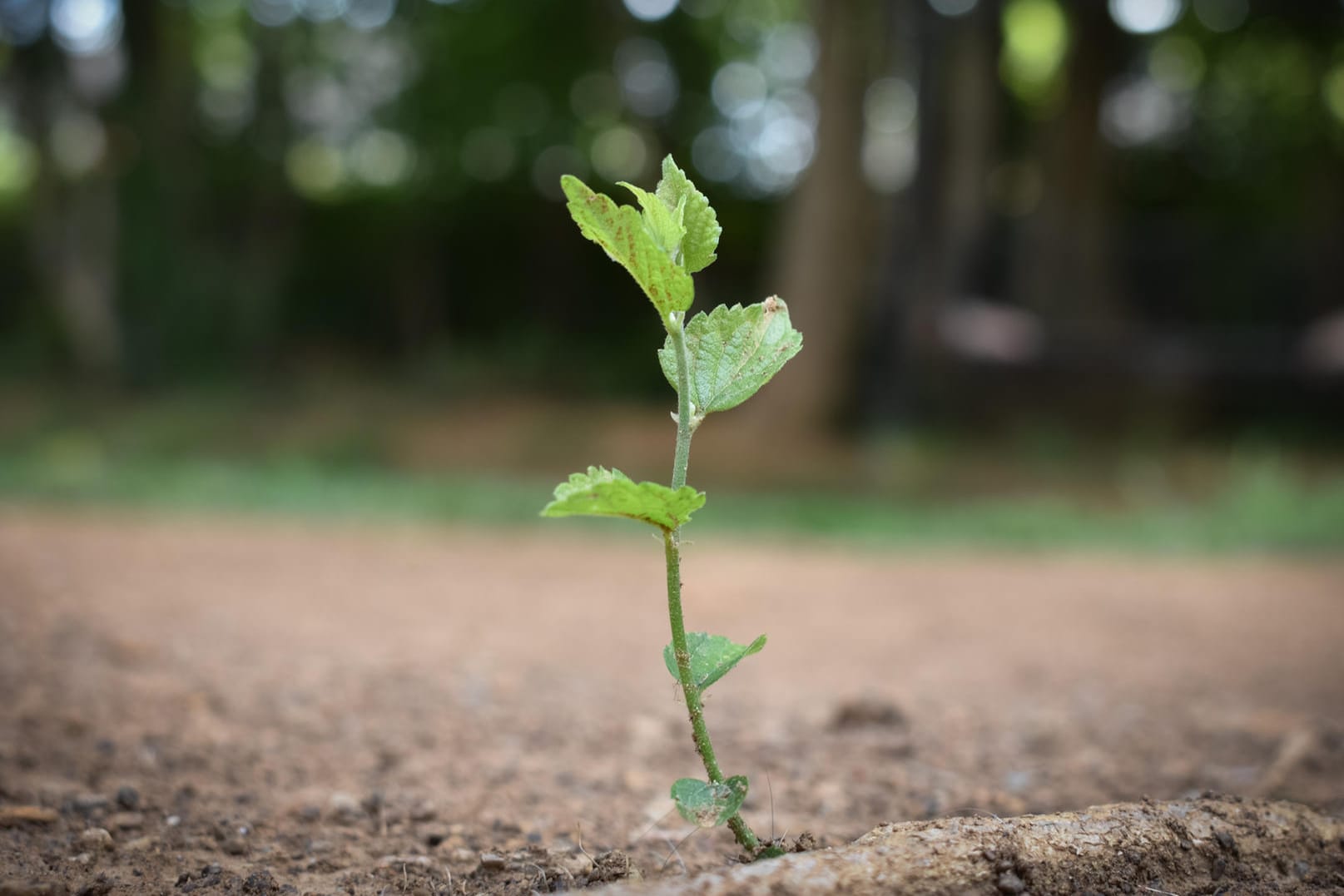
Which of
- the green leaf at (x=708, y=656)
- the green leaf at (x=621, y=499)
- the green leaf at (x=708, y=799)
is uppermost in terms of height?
the green leaf at (x=621, y=499)

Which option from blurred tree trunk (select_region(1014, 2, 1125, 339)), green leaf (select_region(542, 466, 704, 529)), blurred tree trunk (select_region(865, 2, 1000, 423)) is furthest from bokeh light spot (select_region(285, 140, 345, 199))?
green leaf (select_region(542, 466, 704, 529))

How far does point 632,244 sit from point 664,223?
0.04 m

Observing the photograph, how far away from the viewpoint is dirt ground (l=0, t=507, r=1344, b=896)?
1.38 meters

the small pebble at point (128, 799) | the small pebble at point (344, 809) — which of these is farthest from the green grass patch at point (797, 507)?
the small pebble at point (128, 799)

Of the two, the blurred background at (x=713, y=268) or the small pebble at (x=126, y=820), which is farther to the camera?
the blurred background at (x=713, y=268)

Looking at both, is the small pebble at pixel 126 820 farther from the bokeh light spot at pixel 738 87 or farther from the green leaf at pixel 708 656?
the bokeh light spot at pixel 738 87

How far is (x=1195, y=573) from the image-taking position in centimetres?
448

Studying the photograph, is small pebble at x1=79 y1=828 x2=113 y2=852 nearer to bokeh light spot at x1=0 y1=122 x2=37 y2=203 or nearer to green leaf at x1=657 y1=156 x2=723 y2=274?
green leaf at x1=657 y1=156 x2=723 y2=274

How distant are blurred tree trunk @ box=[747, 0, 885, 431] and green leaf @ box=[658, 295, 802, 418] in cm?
765

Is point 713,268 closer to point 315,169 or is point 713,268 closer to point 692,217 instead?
point 315,169

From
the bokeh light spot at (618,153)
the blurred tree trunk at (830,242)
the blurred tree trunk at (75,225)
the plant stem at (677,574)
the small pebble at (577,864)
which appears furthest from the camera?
the bokeh light spot at (618,153)

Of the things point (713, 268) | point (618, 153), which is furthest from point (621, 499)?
point (618, 153)

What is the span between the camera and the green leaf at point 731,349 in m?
1.12

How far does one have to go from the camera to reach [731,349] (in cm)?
115
